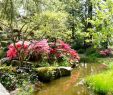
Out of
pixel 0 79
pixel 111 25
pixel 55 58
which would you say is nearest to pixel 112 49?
pixel 111 25

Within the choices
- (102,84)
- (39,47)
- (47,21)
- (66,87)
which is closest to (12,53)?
(39,47)

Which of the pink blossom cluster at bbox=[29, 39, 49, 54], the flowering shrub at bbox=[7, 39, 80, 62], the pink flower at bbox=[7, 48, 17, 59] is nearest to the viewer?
the flowering shrub at bbox=[7, 39, 80, 62]

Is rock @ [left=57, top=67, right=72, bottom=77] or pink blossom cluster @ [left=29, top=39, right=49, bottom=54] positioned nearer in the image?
rock @ [left=57, top=67, right=72, bottom=77]

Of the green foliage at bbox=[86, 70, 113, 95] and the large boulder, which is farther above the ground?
the green foliage at bbox=[86, 70, 113, 95]

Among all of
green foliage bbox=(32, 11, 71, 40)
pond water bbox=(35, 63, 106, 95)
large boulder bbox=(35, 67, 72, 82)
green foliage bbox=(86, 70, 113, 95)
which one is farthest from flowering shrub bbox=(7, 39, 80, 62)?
green foliage bbox=(86, 70, 113, 95)

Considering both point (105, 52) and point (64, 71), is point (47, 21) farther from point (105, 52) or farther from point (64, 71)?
point (105, 52)

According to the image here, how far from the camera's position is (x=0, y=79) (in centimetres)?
1048

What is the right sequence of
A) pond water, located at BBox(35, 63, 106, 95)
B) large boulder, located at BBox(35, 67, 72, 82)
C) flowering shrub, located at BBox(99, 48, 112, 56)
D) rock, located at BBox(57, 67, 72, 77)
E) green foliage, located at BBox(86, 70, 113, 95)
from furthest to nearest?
flowering shrub, located at BBox(99, 48, 112, 56), rock, located at BBox(57, 67, 72, 77), large boulder, located at BBox(35, 67, 72, 82), pond water, located at BBox(35, 63, 106, 95), green foliage, located at BBox(86, 70, 113, 95)

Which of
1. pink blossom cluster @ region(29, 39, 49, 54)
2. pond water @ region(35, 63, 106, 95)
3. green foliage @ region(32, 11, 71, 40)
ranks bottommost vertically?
pond water @ region(35, 63, 106, 95)

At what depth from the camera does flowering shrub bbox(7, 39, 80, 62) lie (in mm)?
13886

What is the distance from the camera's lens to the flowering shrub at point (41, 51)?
45.6ft

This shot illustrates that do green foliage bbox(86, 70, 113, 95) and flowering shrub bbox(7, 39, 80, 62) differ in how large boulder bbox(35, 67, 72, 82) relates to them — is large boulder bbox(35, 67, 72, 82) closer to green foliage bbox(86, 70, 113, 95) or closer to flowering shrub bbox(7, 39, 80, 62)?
flowering shrub bbox(7, 39, 80, 62)

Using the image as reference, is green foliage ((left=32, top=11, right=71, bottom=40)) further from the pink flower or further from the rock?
the rock

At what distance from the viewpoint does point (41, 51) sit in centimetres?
1473
